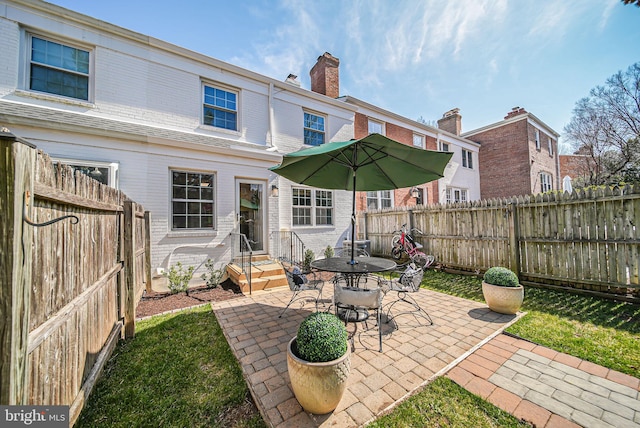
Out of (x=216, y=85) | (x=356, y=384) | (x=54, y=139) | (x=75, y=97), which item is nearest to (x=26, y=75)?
(x=75, y=97)

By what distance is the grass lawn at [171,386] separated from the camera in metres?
2.11

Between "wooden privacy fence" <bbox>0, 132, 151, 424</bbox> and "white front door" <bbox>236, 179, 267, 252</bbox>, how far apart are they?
171 inches

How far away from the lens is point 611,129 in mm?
17703

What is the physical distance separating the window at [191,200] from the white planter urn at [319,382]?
5.75 metres

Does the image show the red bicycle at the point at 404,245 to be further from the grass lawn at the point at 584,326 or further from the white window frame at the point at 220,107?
the white window frame at the point at 220,107

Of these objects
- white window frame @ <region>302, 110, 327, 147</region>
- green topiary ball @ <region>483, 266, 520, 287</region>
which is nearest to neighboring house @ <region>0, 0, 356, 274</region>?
white window frame @ <region>302, 110, 327, 147</region>

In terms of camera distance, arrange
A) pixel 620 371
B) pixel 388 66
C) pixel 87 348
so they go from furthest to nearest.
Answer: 1. pixel 388 66
2. pixel 620 371
3. pixel 87 348

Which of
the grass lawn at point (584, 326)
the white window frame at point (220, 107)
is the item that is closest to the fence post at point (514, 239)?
the grass lawn at point (584, 326)

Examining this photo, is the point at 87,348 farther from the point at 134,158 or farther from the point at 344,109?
the point at 344,109

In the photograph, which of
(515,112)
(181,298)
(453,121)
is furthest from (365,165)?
(515,112)

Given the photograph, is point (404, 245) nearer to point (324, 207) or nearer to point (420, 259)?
point (420, 259)

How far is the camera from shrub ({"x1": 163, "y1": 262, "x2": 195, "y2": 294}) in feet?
19.1

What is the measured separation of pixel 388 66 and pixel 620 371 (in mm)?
10382

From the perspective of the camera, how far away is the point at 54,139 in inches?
200
